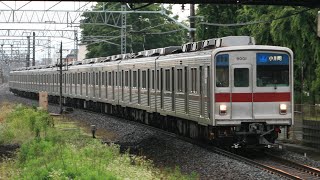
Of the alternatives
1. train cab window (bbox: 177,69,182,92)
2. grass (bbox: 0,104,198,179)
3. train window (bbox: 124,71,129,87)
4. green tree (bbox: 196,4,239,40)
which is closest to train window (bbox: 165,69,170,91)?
train cab window (bbox: 177,69,182,92)

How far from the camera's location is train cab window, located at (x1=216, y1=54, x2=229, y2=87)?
16.3m

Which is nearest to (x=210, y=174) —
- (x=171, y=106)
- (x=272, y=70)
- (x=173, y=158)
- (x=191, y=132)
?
(x=173, y=158)

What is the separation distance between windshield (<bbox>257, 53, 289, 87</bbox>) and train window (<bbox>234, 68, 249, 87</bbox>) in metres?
0.31

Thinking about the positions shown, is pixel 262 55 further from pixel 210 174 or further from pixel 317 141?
pixel 317 141

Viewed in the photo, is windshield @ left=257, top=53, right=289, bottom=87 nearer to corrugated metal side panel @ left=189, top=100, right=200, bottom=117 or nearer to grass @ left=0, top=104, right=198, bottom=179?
corrugated metal side panel @ left=189, top=100, right=200, bottom=117

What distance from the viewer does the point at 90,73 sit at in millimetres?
36250

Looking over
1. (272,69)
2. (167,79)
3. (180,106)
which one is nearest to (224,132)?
(272,69)

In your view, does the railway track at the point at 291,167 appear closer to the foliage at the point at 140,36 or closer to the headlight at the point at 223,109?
the headlight at the point at 223,109

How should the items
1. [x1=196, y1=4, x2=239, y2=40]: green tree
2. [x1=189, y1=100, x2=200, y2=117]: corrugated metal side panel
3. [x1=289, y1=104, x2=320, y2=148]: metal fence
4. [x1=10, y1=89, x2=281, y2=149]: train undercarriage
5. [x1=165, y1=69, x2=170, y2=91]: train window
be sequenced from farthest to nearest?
[x1=196, y1=4, x2=239, y2=40]: green tree → [x1=289, y1=104, x2=320, y2=148]: metal fence → [x1=165, y1=69, x2=170, y2=91]: train window → [x1=189, y1=100, x2=200, y2=117]: corrugated metal side panel → [x1=10, y1=89, x2=281, y2=149]: train undercarriage

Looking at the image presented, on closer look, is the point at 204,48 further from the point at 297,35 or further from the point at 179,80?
the point at 297,35

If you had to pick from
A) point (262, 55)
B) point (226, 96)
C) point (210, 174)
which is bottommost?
point (210, 174)

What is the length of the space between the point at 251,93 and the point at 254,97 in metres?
0.12

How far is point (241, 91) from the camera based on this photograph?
16359 millimetres

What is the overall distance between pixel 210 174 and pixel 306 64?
54.2 feet
